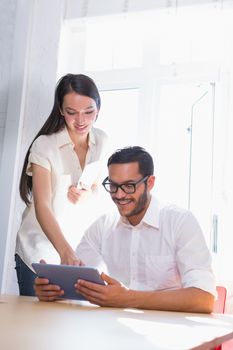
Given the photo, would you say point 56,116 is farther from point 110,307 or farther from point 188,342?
point 188,342

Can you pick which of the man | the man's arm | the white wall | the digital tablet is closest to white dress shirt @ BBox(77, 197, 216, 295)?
the man

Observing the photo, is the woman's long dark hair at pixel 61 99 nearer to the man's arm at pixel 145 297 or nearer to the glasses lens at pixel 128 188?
the glasses lens at pixel 128 188

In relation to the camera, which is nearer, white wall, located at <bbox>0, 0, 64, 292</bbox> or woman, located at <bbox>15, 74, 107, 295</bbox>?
woman, located at <bbox>15, 74, 107, 295</bbox>

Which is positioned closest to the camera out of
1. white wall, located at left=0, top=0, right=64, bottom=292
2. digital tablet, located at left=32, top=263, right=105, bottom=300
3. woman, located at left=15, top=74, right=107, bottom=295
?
digital tablet, located at left=32, top=263, right=105, bottom=300

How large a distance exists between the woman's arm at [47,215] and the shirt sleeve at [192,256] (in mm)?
339

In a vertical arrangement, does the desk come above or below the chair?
above

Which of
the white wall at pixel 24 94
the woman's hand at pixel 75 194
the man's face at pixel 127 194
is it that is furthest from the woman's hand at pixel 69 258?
the white wall at pixel 24 94

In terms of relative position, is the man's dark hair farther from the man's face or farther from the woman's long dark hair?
the woman's long dark hair

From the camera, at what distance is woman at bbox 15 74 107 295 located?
1797 millimetres

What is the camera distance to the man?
57.8 inches

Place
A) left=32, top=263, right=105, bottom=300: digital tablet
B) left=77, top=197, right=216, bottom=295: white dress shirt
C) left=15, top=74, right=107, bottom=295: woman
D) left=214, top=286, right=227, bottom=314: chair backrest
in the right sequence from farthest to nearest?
left=15, top=74, right=107, bottom=295: woman → left=214, top=286, right=227, bottom=314: chair backrest → left=77, top=197, right=216, bottom=295: white dress shirt → left=32, top=263, right=105, bottom=300: digital tablet

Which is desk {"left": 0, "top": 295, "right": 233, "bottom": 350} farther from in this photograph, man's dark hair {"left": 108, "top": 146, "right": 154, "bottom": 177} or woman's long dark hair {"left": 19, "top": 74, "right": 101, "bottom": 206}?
woman's long dark hair {"left": 19, "top": 74, "right": 101, "bottom": 206}

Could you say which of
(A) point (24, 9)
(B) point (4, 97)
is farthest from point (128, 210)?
(A) point (24, 9)

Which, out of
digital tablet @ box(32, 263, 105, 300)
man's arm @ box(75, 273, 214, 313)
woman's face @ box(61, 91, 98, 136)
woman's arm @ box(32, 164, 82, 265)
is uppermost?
woman's face @ box(61, 91, 98, 136)
